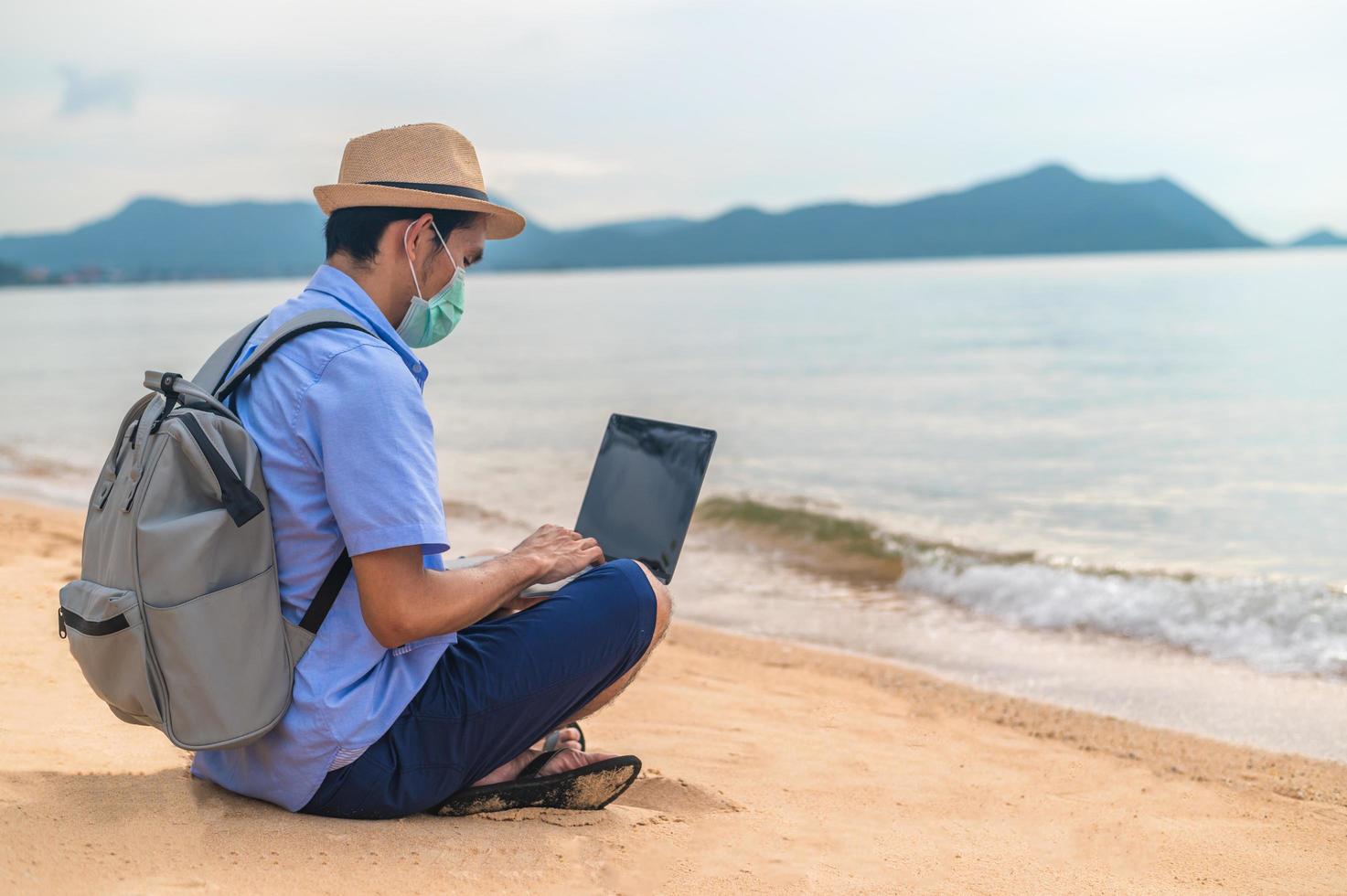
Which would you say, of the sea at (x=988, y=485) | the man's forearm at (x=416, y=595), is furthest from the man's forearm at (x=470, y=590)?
the sea at (x=988, y=485)

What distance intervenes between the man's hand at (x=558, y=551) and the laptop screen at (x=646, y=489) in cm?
29

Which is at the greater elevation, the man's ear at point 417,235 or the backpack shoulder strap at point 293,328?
the man's ear at point 417,235

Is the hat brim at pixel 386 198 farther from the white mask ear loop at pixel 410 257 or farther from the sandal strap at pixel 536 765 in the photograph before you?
the sandal strap at pixel 536 765

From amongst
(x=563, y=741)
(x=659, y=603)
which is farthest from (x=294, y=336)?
(x=563, y=741)

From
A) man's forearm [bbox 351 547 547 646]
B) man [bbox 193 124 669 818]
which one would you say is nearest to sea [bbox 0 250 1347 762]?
man [bbox 193 124 669 818]

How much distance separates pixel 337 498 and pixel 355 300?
53cm

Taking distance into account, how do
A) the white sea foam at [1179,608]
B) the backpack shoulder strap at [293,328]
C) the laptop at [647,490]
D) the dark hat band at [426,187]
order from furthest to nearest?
the white sea foam at [1179,608]
the laptop at [647,490]
the dark hat band at [426,187]
the backpack shoulder strap at [293,328]

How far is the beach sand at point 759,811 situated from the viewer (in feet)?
8.31

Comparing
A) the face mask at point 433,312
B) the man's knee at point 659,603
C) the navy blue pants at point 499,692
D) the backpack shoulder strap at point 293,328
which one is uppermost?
the face mask at point 433,312

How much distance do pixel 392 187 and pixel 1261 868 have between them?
123 inches

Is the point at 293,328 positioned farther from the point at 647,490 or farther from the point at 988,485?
the point at 988,485

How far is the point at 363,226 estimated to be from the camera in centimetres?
266

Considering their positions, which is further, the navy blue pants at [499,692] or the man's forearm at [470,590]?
the navy blue pants at [499,692]

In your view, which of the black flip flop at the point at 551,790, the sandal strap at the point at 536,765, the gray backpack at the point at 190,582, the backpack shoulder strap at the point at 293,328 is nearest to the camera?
the gray backpack at the point at 190,582
